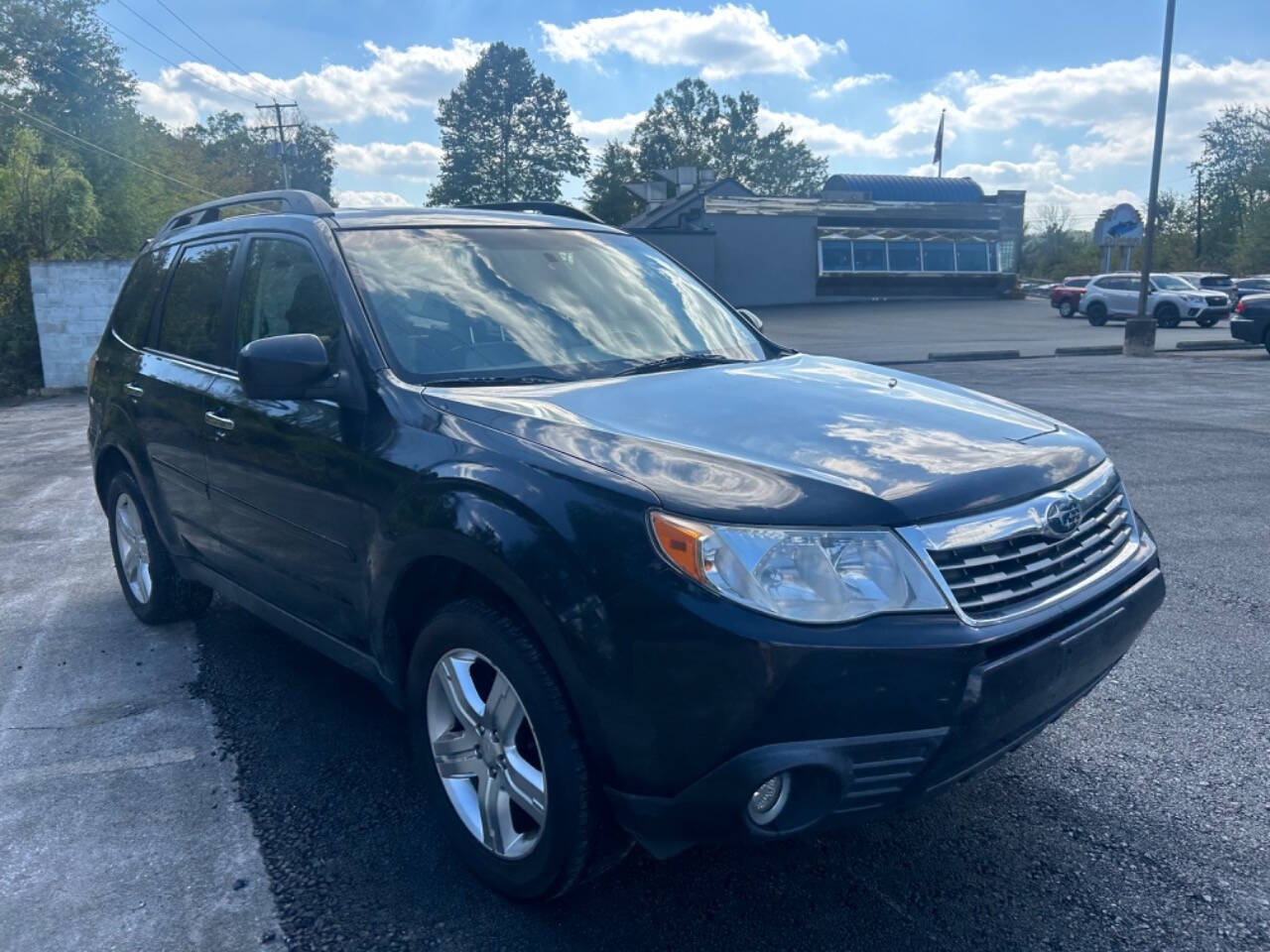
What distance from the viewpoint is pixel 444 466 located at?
9.60 ft

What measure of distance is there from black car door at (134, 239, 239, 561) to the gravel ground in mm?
739

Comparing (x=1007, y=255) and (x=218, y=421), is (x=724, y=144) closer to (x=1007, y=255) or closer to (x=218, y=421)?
(x=1007, y=255)

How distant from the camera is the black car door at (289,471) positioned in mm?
3391

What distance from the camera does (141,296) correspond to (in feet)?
17.3

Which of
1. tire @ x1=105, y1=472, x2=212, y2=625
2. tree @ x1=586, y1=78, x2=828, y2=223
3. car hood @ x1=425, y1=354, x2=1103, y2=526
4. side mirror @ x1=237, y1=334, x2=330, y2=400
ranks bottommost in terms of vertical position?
tire @ x1=105, y1=472, x2=212, y2=625

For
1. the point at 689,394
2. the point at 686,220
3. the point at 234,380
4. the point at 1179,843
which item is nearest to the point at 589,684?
the point at 689,394

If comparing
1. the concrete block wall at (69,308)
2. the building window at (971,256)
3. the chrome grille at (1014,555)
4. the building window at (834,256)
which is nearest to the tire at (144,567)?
the chrome grille at (1014,555)

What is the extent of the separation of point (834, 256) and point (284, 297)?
145 ft

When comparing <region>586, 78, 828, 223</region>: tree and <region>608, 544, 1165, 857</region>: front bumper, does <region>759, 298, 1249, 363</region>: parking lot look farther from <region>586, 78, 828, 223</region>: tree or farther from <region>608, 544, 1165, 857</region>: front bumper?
<region>586, 78, 828, 223</region>: tree

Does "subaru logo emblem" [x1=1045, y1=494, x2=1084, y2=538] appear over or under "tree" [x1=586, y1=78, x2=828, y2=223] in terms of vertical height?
under

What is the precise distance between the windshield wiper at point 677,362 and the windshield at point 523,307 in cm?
1

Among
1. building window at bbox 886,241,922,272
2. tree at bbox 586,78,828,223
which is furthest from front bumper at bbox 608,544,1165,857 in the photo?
tree at bbox 586,78,828,223

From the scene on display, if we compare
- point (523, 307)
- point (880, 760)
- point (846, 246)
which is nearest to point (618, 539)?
point (880, 760)

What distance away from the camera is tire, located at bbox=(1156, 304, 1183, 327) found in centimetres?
3294
